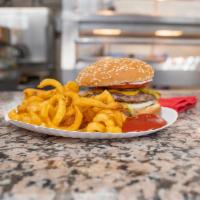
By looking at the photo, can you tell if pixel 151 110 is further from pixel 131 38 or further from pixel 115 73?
pixel 131 38

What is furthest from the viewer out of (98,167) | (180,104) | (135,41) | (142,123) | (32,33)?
(32,33)

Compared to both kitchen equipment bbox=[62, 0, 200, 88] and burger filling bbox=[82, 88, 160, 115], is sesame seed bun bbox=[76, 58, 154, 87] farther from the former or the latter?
kitchen equipment bbox=[62, 0, 200, 88]

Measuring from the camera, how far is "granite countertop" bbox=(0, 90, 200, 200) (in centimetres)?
39

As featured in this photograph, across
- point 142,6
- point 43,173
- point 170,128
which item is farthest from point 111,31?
point 43,173

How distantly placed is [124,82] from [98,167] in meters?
0.37

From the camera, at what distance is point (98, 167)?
1.55 feet

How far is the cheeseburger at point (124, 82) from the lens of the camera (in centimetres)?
80

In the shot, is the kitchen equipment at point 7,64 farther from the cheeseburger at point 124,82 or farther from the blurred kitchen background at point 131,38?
the cheeseburger at point 124,82

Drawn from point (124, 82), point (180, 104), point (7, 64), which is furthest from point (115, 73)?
point (7, 64)

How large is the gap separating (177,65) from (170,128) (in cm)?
176

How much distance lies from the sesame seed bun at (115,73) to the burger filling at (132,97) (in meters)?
0.03

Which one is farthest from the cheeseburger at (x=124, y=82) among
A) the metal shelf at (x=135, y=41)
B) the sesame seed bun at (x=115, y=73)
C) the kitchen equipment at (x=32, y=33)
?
the kitchen equipment at (x=32, y=33)

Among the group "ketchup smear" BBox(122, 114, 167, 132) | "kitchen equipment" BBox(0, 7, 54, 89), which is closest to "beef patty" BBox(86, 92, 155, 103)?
"ketchup smear" BBox(122, 114, 167, 132)

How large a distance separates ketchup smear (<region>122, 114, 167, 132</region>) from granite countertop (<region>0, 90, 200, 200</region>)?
22 millimetres
